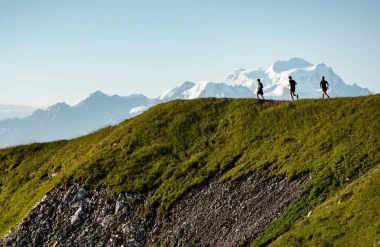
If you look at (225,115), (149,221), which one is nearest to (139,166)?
(149,221)

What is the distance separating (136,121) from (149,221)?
1890 centimetres

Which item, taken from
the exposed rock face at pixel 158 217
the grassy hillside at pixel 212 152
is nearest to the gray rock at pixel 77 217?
the exposed rock face at pixel 158 217

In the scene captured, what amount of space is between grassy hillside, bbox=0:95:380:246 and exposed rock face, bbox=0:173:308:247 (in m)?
1.30

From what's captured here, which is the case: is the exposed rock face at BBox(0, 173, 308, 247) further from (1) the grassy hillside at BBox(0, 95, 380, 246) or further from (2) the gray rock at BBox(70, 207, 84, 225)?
(1) the grassy hillside at BBox(0, 95, 380, 246)

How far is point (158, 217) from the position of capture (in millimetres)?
43000

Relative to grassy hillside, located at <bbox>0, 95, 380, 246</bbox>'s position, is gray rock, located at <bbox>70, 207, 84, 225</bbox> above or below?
below

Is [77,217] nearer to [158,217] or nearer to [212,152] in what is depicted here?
[158,217]

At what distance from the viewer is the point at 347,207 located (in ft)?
107

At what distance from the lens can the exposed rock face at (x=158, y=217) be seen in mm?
38156

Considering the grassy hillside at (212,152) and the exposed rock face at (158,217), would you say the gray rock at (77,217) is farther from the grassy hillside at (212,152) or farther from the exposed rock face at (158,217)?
the grassy hillside at (212,152)

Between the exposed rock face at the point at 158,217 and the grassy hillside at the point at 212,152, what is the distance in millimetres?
1298

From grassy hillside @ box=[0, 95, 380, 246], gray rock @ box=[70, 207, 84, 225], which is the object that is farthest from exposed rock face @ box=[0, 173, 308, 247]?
grassy hillside @ box=[0, 95, 380, 246]

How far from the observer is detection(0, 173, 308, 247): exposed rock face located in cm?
3816

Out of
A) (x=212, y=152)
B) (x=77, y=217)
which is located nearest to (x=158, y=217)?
(x=77, y=217)
